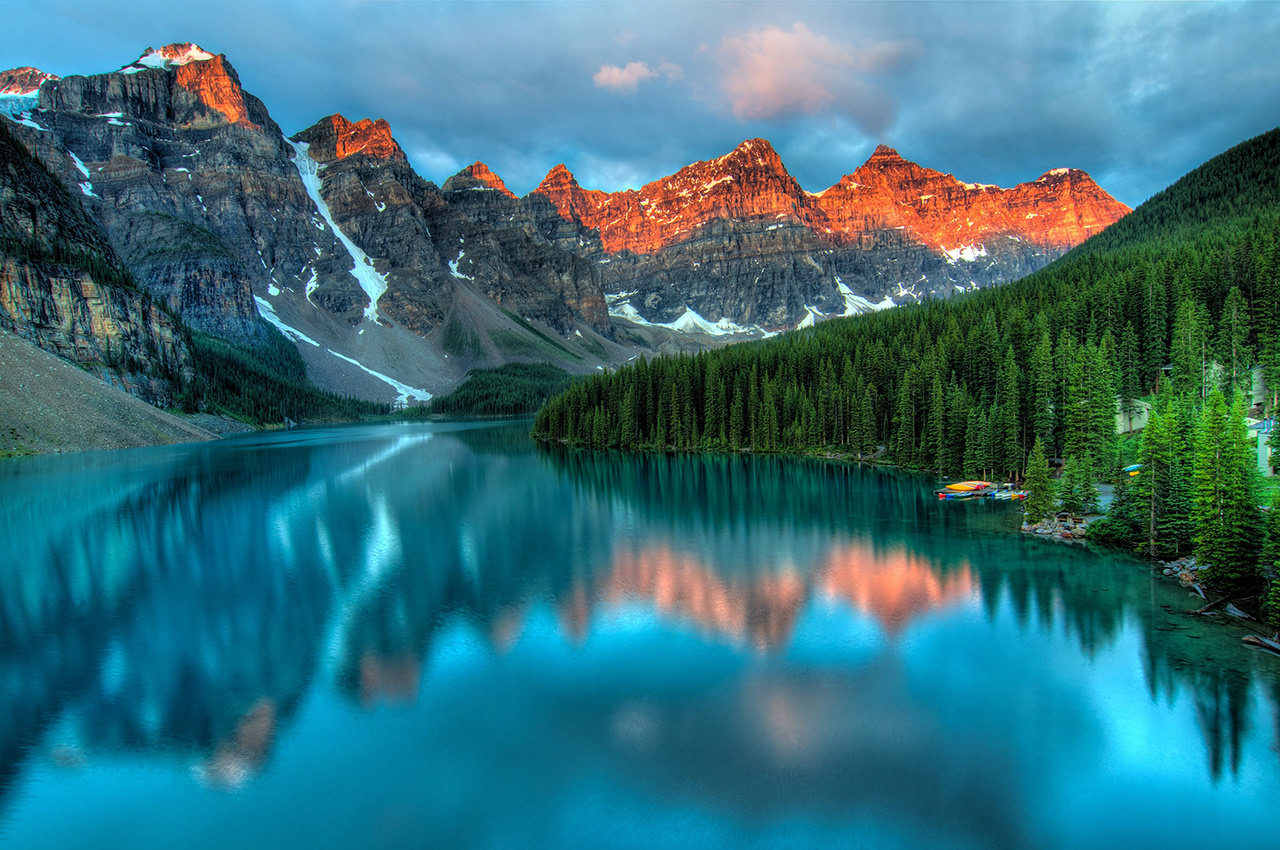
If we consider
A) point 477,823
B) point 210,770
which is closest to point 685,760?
point 477,823

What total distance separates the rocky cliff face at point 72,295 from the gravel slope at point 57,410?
14834mm

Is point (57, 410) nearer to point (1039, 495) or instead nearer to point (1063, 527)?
point (1039, 495)

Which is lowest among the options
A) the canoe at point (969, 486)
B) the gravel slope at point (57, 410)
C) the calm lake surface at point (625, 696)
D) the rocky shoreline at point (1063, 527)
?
the calm lake surface at point (625, 696)

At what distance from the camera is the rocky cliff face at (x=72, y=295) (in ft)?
352

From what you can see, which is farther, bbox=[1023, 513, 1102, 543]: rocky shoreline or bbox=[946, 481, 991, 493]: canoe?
bbox=[946, 481, 991, 493]: canoe

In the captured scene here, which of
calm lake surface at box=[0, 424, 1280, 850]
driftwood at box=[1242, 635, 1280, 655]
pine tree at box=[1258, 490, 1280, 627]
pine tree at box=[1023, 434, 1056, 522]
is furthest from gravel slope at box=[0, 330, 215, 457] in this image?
pine tree at box=[1258, 490, 1280, 627]

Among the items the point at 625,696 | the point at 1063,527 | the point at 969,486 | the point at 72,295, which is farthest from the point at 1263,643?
the point at 72,295

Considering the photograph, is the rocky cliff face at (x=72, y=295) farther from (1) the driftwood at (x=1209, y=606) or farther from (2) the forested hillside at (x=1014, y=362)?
(1) the driftwood at (x=1209, y=606)

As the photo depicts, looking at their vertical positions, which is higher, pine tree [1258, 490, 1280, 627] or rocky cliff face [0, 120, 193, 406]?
rocky cliff face [0, 120, 193, 406]

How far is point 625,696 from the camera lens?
62.1 feet

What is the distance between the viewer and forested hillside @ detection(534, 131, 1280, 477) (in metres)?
55.5

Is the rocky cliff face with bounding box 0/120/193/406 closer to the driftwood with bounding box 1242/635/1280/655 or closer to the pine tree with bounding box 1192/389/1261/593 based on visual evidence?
the pine tree with bounding box 1192/389/1261/593

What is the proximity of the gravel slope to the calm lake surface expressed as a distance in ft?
199

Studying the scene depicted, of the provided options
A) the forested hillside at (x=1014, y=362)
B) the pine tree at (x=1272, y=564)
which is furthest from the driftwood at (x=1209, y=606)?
the forested hillside at (x=1014, y=362)
